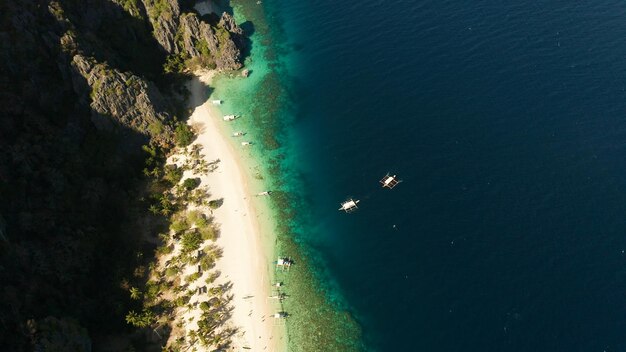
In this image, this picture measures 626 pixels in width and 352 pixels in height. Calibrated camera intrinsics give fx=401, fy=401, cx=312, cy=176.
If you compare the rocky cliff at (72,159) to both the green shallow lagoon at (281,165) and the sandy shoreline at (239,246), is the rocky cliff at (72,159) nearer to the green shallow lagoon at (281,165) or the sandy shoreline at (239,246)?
the sandy shoreline at (239,246)

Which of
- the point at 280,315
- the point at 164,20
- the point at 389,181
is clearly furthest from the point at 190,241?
the point at 164,20

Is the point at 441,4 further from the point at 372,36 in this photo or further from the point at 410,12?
the point at 372,36

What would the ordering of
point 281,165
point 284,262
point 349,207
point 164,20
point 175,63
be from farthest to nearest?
1. point 175,63
2. point 164,20
3. point 281,165
4. point 349,207
5. point 284,262

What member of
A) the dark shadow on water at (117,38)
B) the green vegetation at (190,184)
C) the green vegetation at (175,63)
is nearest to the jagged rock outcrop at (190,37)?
the green vegetation at (175,63)

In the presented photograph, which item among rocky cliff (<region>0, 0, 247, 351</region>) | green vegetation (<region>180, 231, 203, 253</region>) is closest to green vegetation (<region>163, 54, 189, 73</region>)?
rocky cliff (<region>0, 0, 247, 351</region>)

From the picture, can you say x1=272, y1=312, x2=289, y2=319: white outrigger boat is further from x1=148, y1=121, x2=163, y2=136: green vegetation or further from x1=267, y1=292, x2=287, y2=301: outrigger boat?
x1=148, y1=121, x2=163, y2=136: green vegetation

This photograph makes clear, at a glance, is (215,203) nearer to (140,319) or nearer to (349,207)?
(140,319)
